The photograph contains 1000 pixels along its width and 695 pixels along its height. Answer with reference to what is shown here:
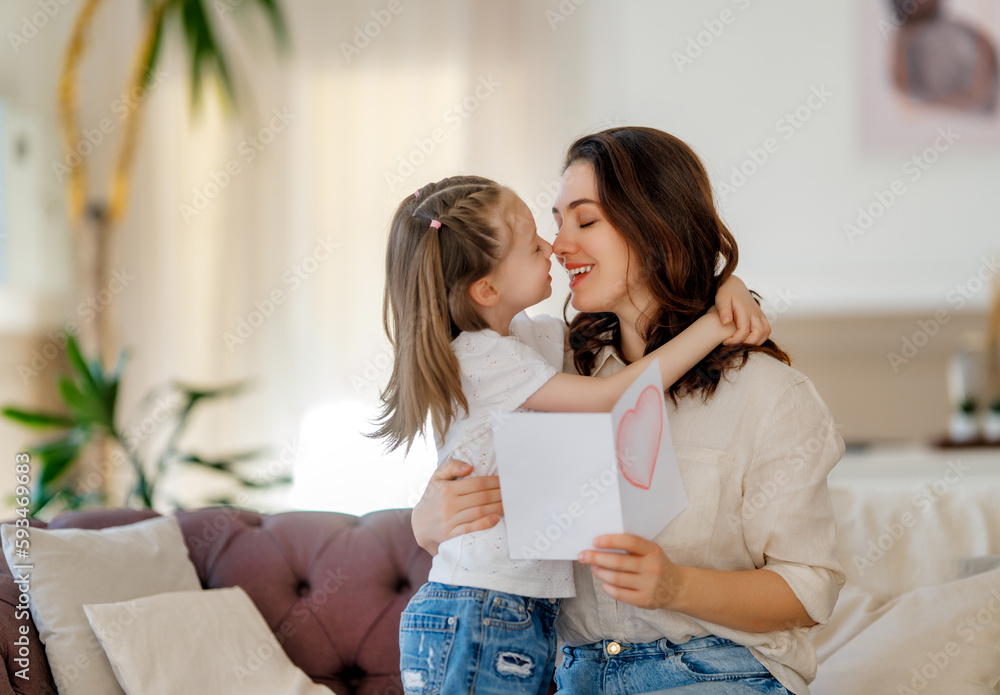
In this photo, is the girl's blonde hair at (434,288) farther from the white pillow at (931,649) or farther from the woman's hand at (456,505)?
the white pillow at (931,649)

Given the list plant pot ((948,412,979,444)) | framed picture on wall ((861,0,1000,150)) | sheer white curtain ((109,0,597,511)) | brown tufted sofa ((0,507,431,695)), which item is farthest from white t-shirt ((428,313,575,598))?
framed picture on wall ((861,0,1000,150))

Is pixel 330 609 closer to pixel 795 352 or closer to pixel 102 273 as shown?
pixel 102 273

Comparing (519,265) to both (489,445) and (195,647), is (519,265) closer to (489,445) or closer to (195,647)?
(489,445)

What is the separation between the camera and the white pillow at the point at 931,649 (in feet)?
4.95

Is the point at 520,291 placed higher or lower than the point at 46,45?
lower

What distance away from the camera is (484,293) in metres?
1.40

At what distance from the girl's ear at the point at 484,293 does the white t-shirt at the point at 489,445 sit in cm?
5

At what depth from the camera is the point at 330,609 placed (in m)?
1.80

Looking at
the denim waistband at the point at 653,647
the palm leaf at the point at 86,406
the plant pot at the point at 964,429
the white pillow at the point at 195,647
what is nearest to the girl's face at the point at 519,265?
the denim waistband at the point at 653,647

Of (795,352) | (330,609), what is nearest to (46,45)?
(330,609)

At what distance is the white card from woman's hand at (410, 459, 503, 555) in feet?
0.51

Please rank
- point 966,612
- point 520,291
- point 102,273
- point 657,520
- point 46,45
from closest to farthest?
point 657,520 → point 520,291 → point 966,612 → point 102,273 → point 46,45

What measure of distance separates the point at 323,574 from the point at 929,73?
3510 millimetres

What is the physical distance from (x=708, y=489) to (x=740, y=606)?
0.18 meters
